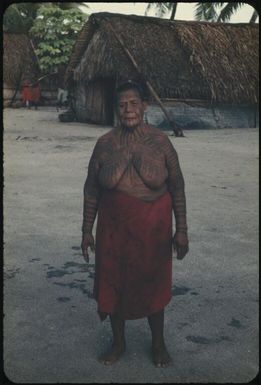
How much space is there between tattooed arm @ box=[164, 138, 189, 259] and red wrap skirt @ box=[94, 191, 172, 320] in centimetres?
7

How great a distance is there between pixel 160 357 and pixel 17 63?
1037 inches

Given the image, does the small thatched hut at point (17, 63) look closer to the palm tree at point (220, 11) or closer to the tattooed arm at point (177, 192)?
the palm tree at point (220, 11)

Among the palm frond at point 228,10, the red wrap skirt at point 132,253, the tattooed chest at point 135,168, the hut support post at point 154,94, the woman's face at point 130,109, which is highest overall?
the palm frond at point 228,10

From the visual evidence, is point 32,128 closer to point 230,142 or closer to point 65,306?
point 230,142

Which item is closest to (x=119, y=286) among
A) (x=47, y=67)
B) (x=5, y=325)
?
(x=5, y=325)

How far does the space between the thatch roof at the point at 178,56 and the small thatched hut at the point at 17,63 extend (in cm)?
1013

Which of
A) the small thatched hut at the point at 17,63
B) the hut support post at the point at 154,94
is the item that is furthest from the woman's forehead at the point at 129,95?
the small thatched hut at the point at 17,63

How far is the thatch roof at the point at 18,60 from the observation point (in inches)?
1045

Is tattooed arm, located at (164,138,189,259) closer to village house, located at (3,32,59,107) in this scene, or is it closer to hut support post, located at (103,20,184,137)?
hut support post, located at (103,20,184,137)

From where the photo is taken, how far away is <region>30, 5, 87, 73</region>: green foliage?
29572mm

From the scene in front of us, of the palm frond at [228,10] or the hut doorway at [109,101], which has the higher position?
the palm frond at [228,10]

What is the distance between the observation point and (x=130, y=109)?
274 centimetres

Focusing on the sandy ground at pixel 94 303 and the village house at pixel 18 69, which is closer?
the sandy ground at pixel 94 303

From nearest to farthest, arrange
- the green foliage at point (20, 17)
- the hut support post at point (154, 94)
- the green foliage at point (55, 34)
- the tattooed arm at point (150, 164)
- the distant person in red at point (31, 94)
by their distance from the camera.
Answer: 1. the tattooed arm at point (150, 164)
2. the hut support post at point (154, 94)
3. the distant person in red at point (31, 94)
4. the green foliage at point (55, 34)
5. the green foliage at point (20, 17)
